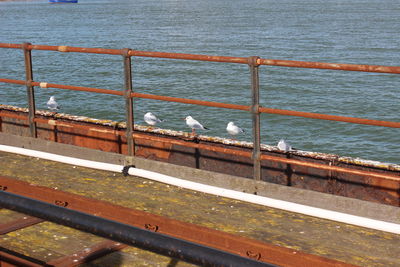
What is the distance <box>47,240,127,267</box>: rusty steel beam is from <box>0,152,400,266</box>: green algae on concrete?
0.39ft

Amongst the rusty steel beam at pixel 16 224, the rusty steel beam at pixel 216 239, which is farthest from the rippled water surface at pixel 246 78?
the rusty steel beam at pixel 216 239

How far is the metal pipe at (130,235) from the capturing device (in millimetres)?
1415

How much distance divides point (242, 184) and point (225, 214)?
1.70ft

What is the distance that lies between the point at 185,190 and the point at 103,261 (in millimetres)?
1568

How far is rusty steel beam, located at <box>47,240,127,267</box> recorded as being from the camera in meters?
3.49

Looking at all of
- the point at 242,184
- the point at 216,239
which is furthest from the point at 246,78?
the point at 216,239

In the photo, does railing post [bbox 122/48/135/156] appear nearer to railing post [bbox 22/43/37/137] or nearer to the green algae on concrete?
the green algae on concrete

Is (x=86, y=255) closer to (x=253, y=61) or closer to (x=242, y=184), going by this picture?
(x=242, y=184)

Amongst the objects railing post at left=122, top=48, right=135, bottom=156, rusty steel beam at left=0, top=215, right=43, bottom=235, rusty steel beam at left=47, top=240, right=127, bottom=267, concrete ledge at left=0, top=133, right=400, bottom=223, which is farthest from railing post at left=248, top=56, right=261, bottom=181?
rusty steel beam at left=0, top=215, right=43, bottom=235

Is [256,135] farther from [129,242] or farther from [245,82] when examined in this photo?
[245,82]

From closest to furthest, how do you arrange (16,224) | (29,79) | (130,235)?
(130,235) → (16,224) → (29,79)

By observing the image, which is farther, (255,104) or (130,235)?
(255,104)

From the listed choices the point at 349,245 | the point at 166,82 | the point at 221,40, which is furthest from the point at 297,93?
the point at 349,245

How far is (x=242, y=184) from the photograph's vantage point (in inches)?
196
